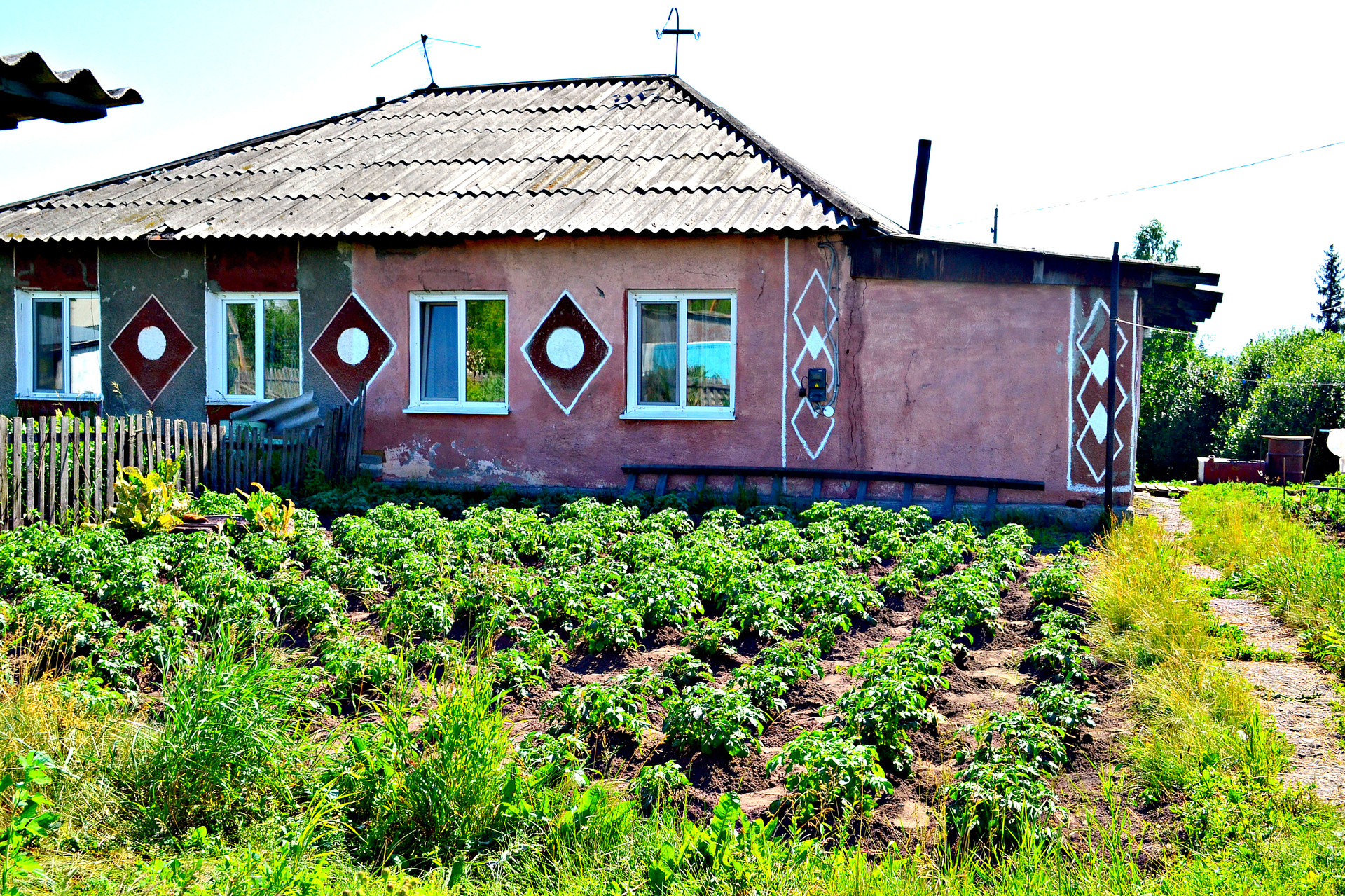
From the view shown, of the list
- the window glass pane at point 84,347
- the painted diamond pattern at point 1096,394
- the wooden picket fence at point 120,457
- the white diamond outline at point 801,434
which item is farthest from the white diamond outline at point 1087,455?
the window glass pane at point 84,347

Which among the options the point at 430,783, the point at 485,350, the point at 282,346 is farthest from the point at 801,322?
the point at 430,783

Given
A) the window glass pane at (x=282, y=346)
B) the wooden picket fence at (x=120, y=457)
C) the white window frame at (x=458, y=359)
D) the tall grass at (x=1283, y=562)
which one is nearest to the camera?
the tall grass at (x=1283, y=562)

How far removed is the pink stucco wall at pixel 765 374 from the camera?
1023 cm

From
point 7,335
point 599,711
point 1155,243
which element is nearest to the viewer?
point 599,711

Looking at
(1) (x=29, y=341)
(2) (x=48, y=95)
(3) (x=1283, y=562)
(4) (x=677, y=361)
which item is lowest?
(3) (x=1283, y=562)

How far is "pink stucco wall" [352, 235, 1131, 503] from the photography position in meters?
10.2

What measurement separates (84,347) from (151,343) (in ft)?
3.81

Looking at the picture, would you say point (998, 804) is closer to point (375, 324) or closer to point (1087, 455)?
point (1087, 455)

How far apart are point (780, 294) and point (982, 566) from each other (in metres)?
4.32

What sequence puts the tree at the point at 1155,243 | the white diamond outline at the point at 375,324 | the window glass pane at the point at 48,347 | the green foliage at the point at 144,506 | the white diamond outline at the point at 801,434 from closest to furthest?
the green foliage at the point at 144,506 → the white diamond outline at the point at 801,434 → the white diamond outline at the point at 375,324 → the window glass pane at the point at 48,347 → the tree at the point at 1155,243

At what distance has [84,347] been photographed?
41.5 ft

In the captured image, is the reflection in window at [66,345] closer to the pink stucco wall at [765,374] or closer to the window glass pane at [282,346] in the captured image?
the window glass pane at [282,346]

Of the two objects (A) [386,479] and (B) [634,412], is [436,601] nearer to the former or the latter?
(B) [634,412]

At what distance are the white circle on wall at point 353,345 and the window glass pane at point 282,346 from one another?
0.70 metres
